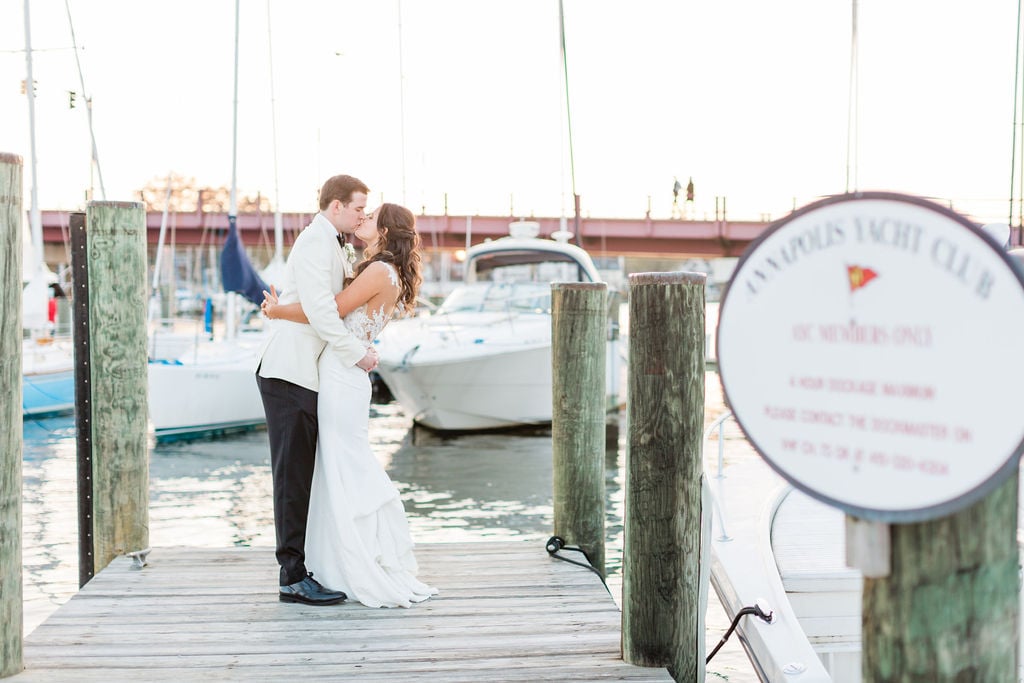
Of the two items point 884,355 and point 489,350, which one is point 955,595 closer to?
point 884,355

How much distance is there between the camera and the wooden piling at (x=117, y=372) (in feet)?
15.2

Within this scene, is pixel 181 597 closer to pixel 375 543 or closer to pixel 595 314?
pixel 375 543

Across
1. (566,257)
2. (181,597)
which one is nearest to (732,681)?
(181,597)

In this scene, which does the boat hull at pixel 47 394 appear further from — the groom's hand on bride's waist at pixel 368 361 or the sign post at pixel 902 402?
the sign post at pixel 902 402

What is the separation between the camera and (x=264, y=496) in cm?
1220

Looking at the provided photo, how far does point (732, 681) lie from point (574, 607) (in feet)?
7.90

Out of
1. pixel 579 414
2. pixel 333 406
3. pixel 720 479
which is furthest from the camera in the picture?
pixel 720 479

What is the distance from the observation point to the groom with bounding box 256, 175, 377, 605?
4.31 meters

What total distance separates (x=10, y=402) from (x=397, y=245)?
1704 mm

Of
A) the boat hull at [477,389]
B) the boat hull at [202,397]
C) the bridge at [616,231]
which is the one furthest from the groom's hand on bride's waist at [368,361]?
the bridge at [616,231]

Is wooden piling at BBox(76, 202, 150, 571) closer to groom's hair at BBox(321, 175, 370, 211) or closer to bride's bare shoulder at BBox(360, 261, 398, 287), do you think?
groom's hair at BBox(321, 175, 370, 211)

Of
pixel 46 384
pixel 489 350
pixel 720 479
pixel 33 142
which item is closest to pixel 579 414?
pixel 720 479

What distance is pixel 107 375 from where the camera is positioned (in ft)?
15.5

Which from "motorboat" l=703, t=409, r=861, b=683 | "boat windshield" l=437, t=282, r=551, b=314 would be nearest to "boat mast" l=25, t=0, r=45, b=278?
"boat windshield" l=437, t=282, r=551, b=314
